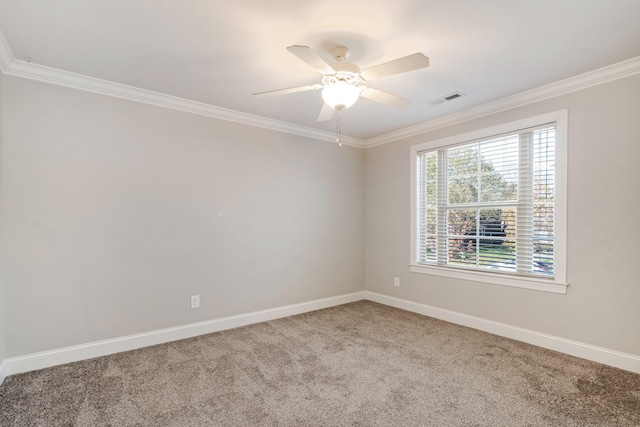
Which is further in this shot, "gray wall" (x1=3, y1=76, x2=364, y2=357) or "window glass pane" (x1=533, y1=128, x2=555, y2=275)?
"window glass pane" (x1=533, y1=128, x2=555, y2=275)

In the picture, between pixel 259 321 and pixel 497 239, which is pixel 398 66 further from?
pixel 259 321

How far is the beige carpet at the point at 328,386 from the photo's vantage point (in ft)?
6.40

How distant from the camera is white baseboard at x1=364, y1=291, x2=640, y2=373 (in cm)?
257

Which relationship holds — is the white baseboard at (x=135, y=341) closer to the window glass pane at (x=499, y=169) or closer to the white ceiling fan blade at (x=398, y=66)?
the window glass pane at (x=499, y=169)

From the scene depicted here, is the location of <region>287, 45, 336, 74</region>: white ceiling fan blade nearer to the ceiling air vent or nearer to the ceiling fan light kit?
the ceiling fan light kit

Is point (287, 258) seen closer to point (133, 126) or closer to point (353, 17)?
point (133, 126)

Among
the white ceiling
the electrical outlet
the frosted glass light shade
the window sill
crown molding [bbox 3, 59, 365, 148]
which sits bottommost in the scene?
the electrical outlet

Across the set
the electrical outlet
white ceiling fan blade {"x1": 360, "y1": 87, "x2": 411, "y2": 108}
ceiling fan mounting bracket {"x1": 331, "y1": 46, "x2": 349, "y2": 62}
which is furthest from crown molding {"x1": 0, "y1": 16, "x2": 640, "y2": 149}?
the electrical outlet

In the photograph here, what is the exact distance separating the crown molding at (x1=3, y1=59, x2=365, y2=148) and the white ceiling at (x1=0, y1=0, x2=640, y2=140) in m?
0.09

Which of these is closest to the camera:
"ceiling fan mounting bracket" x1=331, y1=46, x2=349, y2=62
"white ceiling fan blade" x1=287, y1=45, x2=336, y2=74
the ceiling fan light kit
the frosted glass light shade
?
"white ceiling fan blade" x1=287, y1=45, x2=336, y2=74

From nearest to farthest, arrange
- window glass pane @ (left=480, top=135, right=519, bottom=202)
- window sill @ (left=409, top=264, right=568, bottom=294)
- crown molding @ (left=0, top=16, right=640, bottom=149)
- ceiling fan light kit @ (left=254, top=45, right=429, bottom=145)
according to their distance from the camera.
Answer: ceiling fan light kit @ (left=254, top=45, right=429, bottom=145) → crown molding @ (left=0, top=16, right=640, bottom=149) → window sill @ (left=409, top=264, right=568, bottom=294) → window glass pane @ (left=480, top=135, right=519, bottom=202)

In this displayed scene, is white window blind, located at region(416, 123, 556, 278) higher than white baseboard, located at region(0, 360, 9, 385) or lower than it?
higher

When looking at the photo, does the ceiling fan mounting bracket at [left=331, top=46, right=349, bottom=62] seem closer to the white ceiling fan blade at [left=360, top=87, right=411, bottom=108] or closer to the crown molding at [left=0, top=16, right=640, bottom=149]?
the white ceiling fan blade at [left=360, top=87, right=411, bottom=108]

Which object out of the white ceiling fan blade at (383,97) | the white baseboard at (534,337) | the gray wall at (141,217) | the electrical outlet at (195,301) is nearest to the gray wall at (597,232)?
the white baseboard at (534,337)
